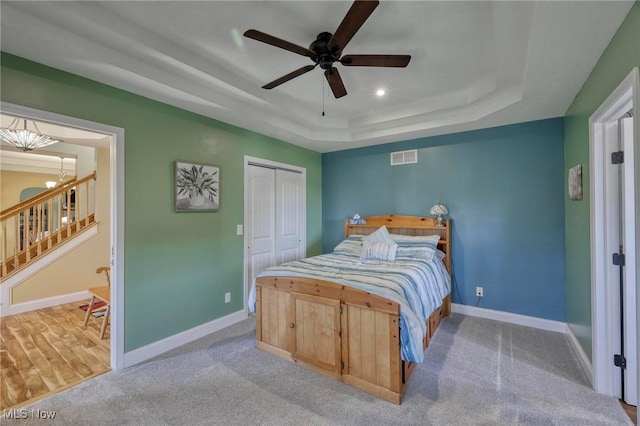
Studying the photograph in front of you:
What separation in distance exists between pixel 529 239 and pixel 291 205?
3261 mm

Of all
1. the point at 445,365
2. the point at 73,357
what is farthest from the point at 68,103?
the point at 445,365

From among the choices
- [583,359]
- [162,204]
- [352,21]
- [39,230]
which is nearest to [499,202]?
[583,359]

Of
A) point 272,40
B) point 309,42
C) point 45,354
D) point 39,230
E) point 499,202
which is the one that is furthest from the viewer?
point 39,230

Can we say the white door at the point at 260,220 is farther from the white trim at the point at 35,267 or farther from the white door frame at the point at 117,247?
the white trim at the point at 35,267

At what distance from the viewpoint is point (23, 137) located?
11.6 ft

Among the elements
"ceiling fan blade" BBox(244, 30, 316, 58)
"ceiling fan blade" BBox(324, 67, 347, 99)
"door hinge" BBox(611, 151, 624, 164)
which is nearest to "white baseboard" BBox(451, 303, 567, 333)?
"door hinge" BBox(611, 151, 624, 164)

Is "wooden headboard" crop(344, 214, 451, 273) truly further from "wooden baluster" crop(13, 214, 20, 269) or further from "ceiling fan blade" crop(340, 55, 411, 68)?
"wooden baluster" crop(13, 214, 20, 269)

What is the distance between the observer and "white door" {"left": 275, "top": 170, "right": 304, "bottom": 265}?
14.3 feet

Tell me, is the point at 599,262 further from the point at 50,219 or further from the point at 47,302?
the point at 50,219

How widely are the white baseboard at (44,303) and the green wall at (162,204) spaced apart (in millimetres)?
2807

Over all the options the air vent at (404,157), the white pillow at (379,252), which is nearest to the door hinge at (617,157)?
the white pillow at (379,252)

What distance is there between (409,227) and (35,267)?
5535 mm

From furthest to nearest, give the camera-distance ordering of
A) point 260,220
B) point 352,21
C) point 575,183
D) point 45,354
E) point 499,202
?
1. point 260,220
2. point 499,202
3. point 45,354
4. point 575,183
5. point 352,21

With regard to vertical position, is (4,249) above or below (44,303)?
above
